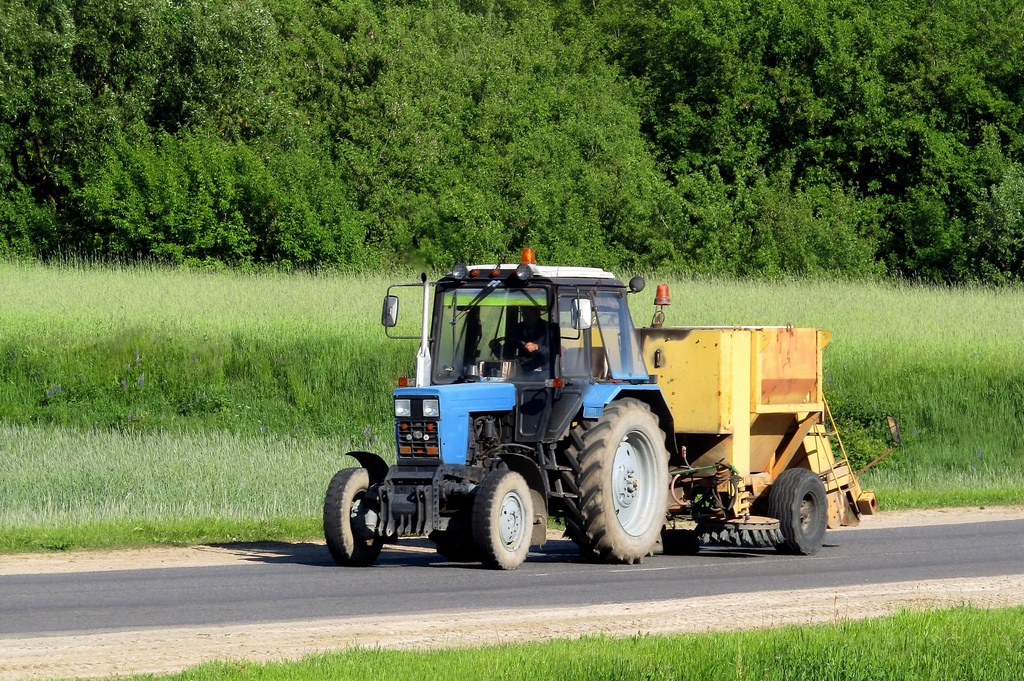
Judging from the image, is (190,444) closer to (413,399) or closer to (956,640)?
(413,399)

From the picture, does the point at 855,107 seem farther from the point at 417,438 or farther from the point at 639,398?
the point at 417,438

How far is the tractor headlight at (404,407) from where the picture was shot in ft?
44.7

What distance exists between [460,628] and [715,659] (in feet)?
7.16

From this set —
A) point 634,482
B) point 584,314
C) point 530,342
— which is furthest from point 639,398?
point 584,314

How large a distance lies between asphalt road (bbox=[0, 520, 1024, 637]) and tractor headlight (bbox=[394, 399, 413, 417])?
1.39 metres

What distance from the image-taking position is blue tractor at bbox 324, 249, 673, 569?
1348 centimetres

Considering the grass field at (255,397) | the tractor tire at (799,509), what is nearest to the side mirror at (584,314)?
the tractor tire at (799,509)

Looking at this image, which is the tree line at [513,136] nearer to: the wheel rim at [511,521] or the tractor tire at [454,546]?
the tractor tire at [454,546]

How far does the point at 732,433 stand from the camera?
15.4 m

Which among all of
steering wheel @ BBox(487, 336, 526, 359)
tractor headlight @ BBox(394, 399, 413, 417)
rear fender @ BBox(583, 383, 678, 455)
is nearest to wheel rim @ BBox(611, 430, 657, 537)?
rear fender @ BBox(583, 383, 678, 455)

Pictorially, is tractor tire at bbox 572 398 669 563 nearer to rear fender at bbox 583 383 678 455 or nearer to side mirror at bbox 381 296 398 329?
rear fender at bbox 583 383 678 455

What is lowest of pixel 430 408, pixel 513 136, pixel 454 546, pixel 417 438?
pixel 454 546

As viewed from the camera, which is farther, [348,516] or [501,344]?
[501,344]

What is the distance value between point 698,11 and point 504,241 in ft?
58.3
